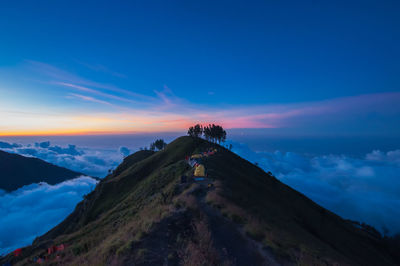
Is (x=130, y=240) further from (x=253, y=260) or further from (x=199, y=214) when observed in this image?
(x=253, y=260)

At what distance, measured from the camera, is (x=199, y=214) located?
14078 millimetres

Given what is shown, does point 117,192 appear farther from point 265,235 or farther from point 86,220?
point 265,235

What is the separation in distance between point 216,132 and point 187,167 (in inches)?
2689

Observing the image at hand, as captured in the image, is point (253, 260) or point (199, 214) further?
point (199, 214)

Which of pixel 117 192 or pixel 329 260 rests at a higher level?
pixel 329 260

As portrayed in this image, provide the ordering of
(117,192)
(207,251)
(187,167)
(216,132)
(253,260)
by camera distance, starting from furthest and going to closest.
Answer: (216,132) < (117,192) < (187,167) < (253,260) < (207,251)

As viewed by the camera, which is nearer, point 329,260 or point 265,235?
point 329,260

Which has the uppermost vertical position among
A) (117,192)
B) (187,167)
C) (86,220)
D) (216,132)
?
(216,132)

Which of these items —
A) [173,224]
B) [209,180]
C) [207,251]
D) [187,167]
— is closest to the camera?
[207,251]

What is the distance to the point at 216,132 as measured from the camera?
339 ft

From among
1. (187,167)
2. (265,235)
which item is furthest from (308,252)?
(187,167)

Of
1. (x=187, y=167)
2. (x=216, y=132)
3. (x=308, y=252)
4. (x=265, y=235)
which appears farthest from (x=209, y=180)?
(x=216, y=132)

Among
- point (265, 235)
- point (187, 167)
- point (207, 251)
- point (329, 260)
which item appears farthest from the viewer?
point (187, 167)

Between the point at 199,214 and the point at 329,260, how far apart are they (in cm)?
873
